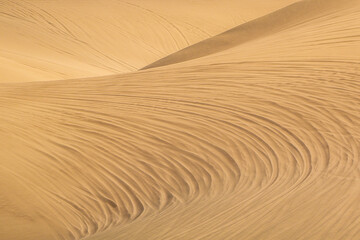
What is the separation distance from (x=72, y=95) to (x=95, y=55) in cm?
1267

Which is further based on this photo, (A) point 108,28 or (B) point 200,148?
(A) point 108,28

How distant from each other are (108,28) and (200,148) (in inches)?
704

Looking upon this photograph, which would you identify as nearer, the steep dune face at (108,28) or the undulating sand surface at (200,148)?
the undulating sand surface at (200,148)

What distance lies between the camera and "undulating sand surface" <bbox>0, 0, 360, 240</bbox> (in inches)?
225

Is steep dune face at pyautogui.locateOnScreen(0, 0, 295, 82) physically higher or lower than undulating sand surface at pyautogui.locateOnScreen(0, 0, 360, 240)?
higher

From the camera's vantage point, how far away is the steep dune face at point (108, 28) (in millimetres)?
21500

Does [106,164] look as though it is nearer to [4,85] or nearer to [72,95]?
[72,95]

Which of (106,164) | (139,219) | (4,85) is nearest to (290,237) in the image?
(139,219)

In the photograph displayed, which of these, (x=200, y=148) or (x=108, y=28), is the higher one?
(x=108, y=28)

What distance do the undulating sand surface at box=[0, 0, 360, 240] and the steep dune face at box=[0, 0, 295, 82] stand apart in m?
8.57

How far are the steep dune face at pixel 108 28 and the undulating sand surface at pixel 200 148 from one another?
Answer: 857 cm

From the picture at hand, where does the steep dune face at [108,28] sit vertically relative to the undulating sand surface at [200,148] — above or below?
above

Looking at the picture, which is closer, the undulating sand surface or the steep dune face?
the undulating sand surface

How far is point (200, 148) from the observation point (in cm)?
783
